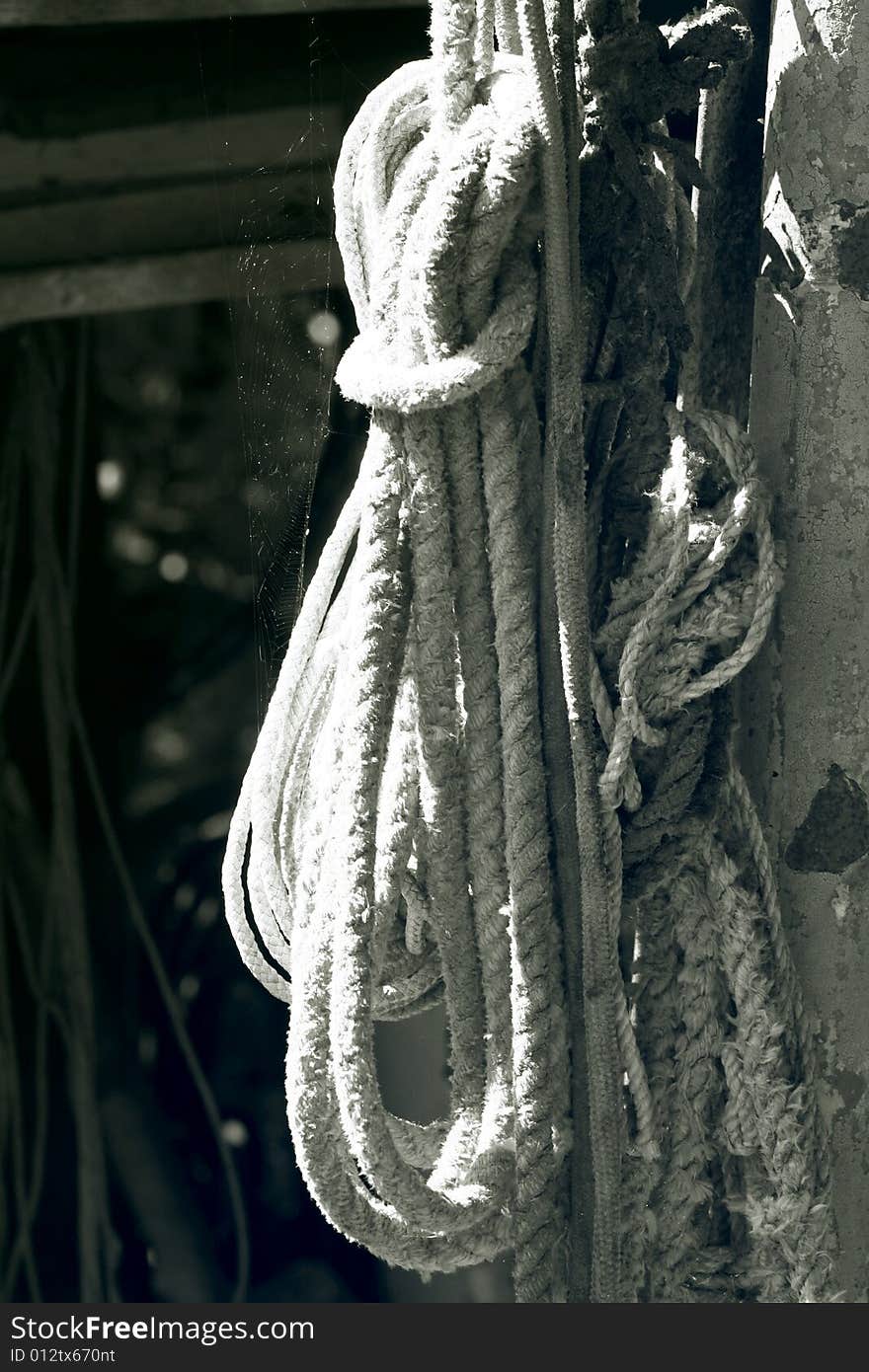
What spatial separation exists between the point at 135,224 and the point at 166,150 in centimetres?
9

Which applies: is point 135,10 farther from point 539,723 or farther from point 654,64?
point 539,723

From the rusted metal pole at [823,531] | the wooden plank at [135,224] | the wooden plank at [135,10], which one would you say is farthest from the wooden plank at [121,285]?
the rusted metal pole at [823,531]

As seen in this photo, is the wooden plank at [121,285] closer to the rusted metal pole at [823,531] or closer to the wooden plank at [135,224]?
the wooden plank at [135,224]

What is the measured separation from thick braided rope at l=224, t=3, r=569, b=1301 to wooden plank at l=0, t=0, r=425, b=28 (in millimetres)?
495

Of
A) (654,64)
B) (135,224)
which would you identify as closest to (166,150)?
(135,224)

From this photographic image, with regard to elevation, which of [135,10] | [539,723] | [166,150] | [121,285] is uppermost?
[135,10]

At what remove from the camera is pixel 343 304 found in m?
1.39

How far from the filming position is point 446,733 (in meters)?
0.87

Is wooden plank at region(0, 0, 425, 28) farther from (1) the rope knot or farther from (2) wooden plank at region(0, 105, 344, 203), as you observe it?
(1) the rope knot

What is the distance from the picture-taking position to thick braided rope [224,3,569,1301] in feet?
2.72

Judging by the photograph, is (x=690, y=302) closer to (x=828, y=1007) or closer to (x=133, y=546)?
(x=828, y=1007)

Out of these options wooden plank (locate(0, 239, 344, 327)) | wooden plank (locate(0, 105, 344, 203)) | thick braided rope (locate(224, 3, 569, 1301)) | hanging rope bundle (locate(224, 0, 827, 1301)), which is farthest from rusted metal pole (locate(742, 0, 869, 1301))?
wooden plank (locate(0, 239, 344, 327))

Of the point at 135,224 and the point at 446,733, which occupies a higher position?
the point at 135,224

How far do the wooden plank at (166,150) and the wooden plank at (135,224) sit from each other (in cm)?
2
